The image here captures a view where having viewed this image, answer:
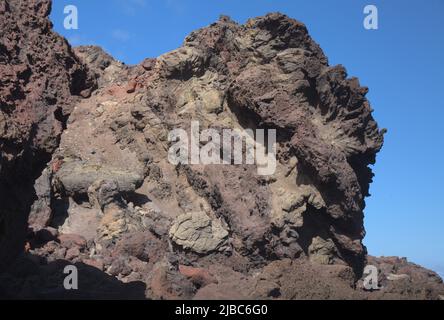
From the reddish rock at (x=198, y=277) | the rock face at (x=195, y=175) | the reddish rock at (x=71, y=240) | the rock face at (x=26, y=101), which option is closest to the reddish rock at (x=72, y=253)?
the rock face at (x=195, y=175)

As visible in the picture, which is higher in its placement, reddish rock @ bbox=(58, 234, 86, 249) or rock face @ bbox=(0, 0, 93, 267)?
rock face @ bbox=(0, 0, 93, 267)

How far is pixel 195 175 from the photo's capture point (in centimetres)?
1523

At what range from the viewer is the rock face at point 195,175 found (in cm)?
827

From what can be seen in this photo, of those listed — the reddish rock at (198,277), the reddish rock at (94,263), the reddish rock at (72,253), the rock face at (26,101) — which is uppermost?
the rock face at (26,101)

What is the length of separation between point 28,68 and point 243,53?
1052cm

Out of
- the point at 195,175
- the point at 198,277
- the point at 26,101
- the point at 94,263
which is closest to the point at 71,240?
the point at 94,263

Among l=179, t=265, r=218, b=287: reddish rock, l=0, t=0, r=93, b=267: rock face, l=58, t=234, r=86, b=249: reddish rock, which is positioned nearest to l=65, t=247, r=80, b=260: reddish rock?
l=58, t=234, r=86, b=249: reddish rock

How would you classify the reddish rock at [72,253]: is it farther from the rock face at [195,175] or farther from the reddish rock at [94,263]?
the reddish rock at [94,263]

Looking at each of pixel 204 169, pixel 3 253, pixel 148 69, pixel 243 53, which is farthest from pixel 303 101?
pixel 3 253

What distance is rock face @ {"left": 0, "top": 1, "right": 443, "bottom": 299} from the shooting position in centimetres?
827

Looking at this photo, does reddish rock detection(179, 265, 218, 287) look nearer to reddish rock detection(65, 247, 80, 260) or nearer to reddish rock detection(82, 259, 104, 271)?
reddish rock detection(82, 259, 104, 271)

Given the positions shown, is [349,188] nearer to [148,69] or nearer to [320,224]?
[320,224]
